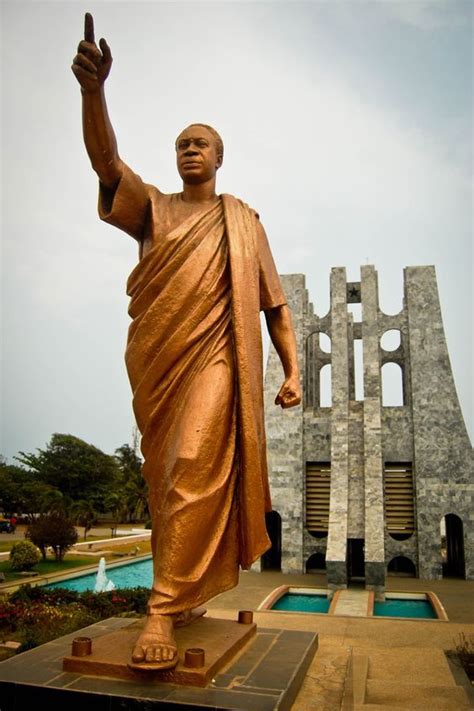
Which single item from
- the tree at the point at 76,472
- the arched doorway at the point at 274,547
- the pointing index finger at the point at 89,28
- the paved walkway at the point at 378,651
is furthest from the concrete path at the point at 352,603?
the tree at the point at 76,472

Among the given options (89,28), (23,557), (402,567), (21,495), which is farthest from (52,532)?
(21,495)

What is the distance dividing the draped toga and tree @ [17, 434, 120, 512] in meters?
37.7

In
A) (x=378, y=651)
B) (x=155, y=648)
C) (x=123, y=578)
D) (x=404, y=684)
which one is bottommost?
(x=123, y=578)

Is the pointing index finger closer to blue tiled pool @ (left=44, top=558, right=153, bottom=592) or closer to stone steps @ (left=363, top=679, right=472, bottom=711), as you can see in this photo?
stone steps @ (left=363, top=679, right=472, bottom=711)

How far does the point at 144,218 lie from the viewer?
178 inches

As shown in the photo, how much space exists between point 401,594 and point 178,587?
1310 centimetres

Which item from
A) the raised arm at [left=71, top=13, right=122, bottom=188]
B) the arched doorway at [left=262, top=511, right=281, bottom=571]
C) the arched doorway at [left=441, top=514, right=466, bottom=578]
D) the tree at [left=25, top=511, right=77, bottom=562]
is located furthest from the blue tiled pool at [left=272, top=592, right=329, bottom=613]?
the raised arm at [left=71, top=13, right=122, bottom=188]

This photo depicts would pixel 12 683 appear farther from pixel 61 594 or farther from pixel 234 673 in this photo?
pixel 61 594

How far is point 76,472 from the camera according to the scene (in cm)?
4197

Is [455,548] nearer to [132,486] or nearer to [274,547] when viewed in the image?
[274,547]

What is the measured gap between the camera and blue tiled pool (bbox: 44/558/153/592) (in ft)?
51.9

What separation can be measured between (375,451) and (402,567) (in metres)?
4.17

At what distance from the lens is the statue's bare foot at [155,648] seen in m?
3.26

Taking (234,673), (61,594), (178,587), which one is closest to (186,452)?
(178,587)
